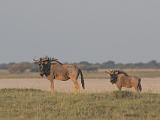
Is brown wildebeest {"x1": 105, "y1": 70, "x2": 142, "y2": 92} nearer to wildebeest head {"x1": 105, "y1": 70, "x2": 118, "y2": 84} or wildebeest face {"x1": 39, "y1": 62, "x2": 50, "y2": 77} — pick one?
wildebeest head {"x1": 105, "y1": 70, "x2": 118, "y2": 84}

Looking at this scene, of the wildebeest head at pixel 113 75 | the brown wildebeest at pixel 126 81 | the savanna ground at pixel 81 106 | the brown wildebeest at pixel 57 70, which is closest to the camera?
the savanna ground at pixel 81 106

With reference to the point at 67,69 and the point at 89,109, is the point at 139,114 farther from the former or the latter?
the point at 67,69

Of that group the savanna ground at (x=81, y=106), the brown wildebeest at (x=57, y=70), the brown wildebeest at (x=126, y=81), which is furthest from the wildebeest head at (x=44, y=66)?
the brown wildebeest at (x=126, y=81)

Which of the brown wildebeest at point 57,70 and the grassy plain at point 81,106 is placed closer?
the grassy plain at point 81,106

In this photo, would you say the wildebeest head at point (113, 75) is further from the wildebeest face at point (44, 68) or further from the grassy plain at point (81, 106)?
the grassy plain at point (81, 106)

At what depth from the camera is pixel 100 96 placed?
26.4 metres

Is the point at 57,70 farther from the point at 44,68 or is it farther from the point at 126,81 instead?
the point at 126,81

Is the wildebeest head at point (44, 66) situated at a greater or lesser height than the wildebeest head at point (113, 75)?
greater

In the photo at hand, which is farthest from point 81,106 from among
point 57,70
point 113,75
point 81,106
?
point 113,75

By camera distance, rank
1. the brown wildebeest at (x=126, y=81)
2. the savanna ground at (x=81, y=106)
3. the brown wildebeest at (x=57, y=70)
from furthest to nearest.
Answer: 1. the brown wildebeest at (x=126, y=81)
2. the brown wildebeest at (x=57, y=70)
3. the savanna ground at (x=81, y=106)

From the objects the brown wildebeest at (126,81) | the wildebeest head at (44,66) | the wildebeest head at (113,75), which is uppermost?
the wildebeest head at (44,66)

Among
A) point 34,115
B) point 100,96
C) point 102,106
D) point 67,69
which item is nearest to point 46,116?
point 34,115

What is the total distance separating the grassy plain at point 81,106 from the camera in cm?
2292

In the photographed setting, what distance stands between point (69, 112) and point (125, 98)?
3.63 metres
